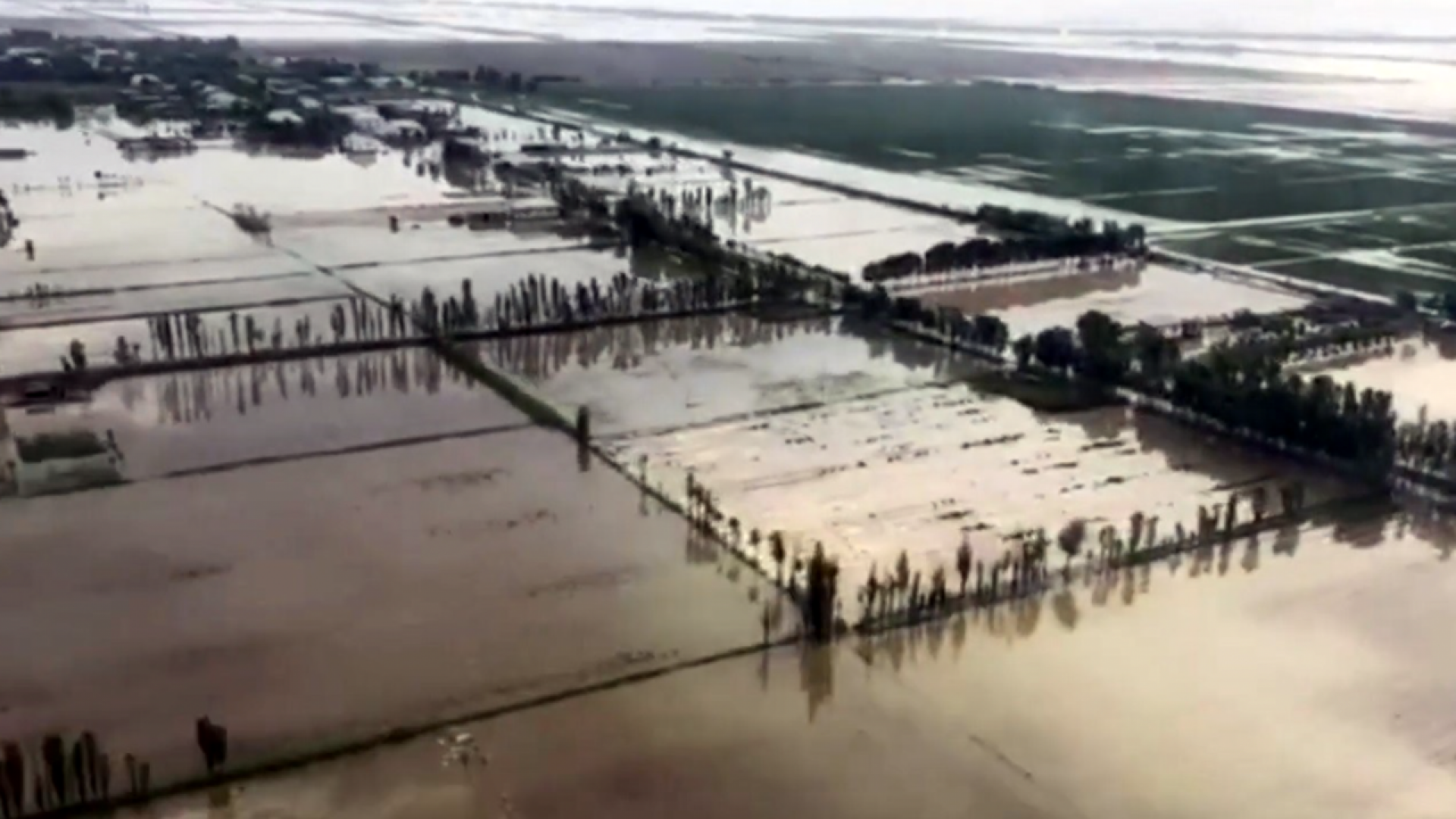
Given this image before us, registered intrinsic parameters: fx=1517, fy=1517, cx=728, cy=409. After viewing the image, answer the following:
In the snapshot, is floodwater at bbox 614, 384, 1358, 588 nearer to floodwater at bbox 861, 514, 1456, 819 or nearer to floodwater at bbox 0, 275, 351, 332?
floodwater at bbox 861, 514, 1456, 819

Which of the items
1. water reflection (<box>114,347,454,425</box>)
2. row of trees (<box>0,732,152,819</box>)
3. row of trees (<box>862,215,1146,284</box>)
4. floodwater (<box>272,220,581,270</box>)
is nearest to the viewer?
row of trees (<box>0,732,152,819</box>)

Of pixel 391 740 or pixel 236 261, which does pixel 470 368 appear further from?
pixel 391 740

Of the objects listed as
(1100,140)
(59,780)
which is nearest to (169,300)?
(59,780)

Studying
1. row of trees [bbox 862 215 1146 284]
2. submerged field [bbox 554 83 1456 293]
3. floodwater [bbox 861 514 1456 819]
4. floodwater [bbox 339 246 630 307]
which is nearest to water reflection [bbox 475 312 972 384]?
floodwater [bbox 339 246 630 307]

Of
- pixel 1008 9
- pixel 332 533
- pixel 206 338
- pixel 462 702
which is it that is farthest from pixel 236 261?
pixel 1008 9

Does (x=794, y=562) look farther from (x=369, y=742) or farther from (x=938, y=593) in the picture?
(x=369, y=742)

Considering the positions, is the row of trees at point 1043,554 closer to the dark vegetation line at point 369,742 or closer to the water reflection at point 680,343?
the dark vegetation line at point 369,742
